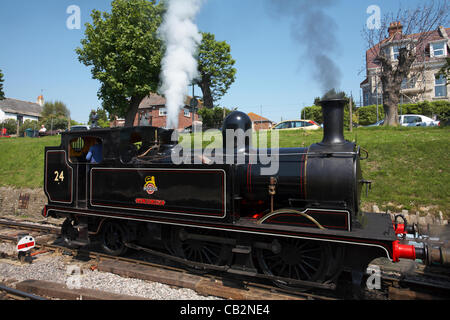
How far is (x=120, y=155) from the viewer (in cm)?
552

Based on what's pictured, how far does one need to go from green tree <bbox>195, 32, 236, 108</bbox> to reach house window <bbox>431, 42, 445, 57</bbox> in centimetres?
1820

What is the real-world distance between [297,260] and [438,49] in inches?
1229

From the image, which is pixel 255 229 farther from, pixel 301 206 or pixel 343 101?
pixel 343 101

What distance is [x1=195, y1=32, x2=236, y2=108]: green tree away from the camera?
24672mm

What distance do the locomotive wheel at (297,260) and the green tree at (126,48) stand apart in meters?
14.8

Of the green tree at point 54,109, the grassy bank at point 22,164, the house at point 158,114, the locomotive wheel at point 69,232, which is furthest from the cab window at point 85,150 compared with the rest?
the green tree at point 54,109

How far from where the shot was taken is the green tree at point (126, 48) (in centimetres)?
1675

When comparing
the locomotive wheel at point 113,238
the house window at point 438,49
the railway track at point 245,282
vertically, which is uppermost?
the house window at point 438,49

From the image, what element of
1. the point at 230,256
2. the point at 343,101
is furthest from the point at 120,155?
the point at 343,101

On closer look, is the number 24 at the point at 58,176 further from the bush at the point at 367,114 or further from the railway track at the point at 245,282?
the bush at the point at 367,114

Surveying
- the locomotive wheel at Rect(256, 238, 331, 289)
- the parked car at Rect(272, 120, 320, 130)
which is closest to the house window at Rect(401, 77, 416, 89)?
the parked car at Rect(272, 120, 320, 130)

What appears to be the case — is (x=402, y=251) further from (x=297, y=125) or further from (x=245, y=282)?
(x=297, y=125)

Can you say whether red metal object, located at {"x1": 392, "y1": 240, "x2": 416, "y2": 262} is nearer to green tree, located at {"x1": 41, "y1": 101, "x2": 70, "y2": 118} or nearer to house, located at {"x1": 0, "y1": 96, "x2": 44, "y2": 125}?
house, located at {"x1": 0, "y1": 96, "x2": 44, "y2": 125}

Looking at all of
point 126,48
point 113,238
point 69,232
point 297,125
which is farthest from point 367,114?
point 69,232
